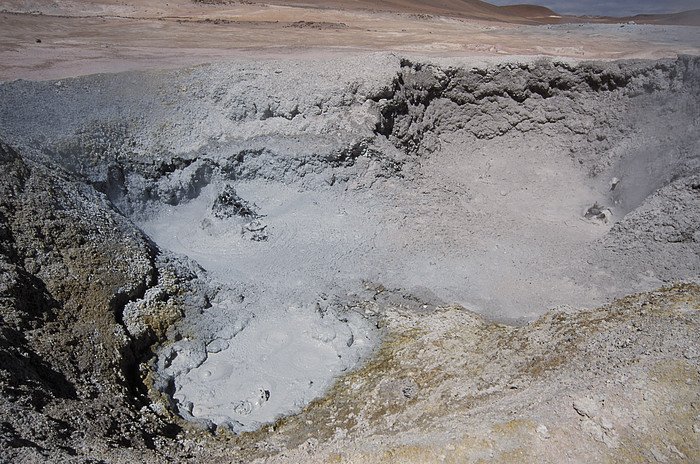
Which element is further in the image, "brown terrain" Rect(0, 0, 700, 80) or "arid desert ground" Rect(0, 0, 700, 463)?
"brown terrain" Rect(0, 0, 700, 80)

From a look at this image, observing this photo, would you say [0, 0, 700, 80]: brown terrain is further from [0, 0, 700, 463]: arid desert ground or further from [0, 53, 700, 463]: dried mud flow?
[0, 53, 700, 463]: dried mud flow

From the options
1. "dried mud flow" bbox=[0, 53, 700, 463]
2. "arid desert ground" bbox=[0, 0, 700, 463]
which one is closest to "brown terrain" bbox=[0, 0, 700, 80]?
"arid desert ground" bbox=[0, 0, 700, 463]

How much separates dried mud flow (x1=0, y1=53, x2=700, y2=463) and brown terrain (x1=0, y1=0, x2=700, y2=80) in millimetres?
2042

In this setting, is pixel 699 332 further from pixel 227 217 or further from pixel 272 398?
pixel 227 217

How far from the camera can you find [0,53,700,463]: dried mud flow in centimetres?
256

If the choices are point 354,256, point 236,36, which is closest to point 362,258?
point 354,256

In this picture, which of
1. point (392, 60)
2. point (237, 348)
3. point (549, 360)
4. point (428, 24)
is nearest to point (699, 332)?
point (549, 360)

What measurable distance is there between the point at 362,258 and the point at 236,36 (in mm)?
9020

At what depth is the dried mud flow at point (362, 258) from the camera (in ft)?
8.39

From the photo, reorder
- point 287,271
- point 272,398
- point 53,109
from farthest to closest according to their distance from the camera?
point 53,109, point 287,271, point 272,398

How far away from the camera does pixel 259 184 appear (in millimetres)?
6070

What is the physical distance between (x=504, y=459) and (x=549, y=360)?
46.2 inches

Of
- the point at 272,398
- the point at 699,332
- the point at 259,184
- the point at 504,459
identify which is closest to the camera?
the point at 504,459

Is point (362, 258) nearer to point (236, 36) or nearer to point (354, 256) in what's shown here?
point (354, 256)
